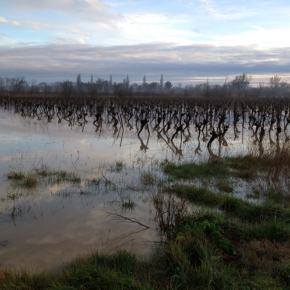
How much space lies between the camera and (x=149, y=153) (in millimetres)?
9023

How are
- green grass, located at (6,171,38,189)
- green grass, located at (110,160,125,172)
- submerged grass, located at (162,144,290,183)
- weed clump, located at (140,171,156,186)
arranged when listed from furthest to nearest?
1. green grass, located at (110,160,125,172)
2. submerged grass, located at (162,144,290,183)
3. weed clump, located at (140,171,156,186)
4. green grass, located at (6,171,38,189)

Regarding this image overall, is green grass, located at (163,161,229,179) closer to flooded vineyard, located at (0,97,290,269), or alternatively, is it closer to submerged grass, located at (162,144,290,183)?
submerged grass, located at (162,144,290,183)

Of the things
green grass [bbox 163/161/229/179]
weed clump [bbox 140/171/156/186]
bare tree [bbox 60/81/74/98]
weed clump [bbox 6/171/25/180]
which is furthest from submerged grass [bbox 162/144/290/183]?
bare tree [bbox 60/81/74/98]

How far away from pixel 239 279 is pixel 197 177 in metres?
3.89

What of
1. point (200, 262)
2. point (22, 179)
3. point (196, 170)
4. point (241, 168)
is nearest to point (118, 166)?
point (196, 170)

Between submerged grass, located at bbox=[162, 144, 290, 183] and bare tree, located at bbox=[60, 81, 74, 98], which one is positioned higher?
bare tree, located at bbox=[60, 81, 74, 98]

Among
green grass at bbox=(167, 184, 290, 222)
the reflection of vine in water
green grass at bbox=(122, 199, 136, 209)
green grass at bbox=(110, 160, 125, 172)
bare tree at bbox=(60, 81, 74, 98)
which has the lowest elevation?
green grass at bbox=(122, 199, 136, 209)

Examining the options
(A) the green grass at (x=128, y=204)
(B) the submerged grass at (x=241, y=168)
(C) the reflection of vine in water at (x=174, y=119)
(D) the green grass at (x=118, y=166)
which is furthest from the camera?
(C) the reflection of vine in water at (x=174, y=119)

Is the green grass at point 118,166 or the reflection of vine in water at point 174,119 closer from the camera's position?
the green grass at point 118,166

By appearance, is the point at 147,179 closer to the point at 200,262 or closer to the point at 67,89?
the point at 200,262

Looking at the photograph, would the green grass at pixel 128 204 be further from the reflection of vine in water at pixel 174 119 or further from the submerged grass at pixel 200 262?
the reflection of vine in water at pixel 174 119

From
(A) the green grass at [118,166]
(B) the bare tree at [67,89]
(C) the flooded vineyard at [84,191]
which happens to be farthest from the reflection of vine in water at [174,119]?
(B) the bare tree at [67,89]

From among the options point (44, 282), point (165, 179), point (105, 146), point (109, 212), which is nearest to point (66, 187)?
point (109, 212)

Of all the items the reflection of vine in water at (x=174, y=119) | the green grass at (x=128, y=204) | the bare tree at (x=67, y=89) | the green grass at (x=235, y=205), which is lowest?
the green grass at (x=128, y=204)
